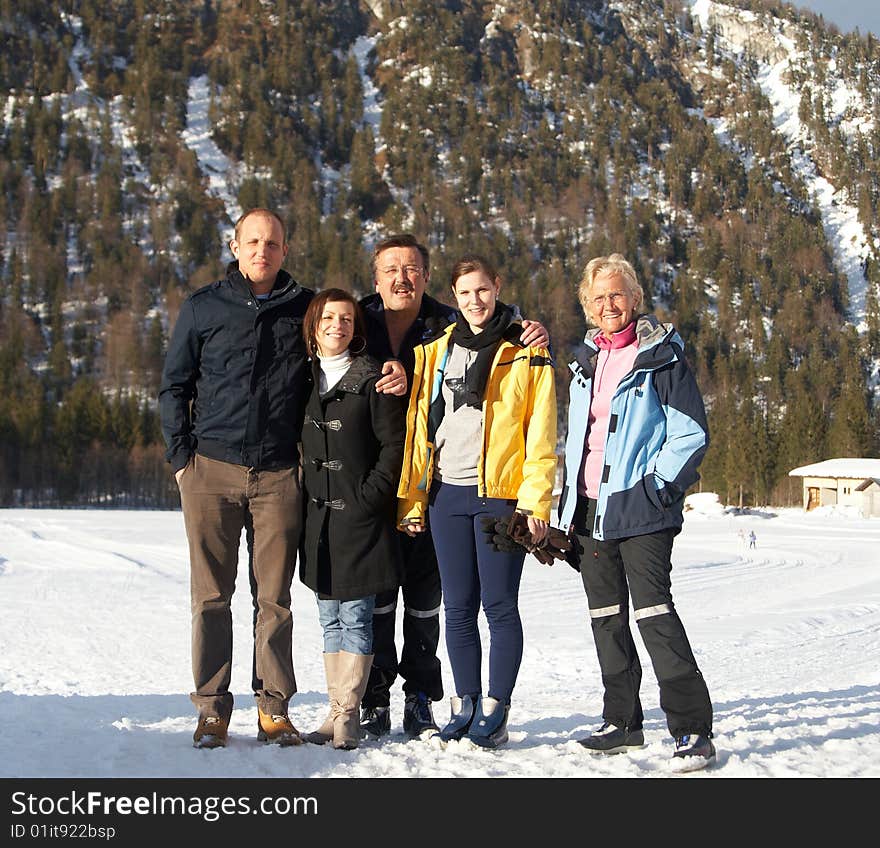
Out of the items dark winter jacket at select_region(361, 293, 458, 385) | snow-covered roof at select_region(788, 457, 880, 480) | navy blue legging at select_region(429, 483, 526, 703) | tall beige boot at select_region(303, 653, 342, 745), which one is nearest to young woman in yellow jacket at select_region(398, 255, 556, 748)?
navy blue legging at select_region(429, 483, 526, 703)

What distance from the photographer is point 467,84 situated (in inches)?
5468

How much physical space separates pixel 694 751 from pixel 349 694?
4.79 ft

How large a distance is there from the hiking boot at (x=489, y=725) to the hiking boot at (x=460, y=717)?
3cm

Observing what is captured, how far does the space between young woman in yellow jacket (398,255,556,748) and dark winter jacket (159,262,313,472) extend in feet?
1.93

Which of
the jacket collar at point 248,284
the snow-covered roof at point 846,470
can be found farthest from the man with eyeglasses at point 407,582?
the snow-covered roof at point 846,470

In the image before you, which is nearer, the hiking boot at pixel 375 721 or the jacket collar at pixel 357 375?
the jacket collar at pixel 357 375

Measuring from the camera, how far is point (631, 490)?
381 cm

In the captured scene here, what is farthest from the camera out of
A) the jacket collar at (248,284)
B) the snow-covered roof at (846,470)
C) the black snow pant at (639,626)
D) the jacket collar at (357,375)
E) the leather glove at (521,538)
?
the snow-covered roof at (846,470)

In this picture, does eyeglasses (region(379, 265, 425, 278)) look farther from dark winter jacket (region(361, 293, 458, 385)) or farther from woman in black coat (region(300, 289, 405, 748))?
woman in black coat (region(300, 289, 405, 748))

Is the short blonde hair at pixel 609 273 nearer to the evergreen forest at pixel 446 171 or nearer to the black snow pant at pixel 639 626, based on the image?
the black snow pant at pixel 639 626

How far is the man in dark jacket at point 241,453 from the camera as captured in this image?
13.4 feet

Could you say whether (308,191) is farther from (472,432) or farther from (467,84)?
(472,432)

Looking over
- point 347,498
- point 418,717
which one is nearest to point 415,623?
point 418,717

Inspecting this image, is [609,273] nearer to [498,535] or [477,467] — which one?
[477,467]
